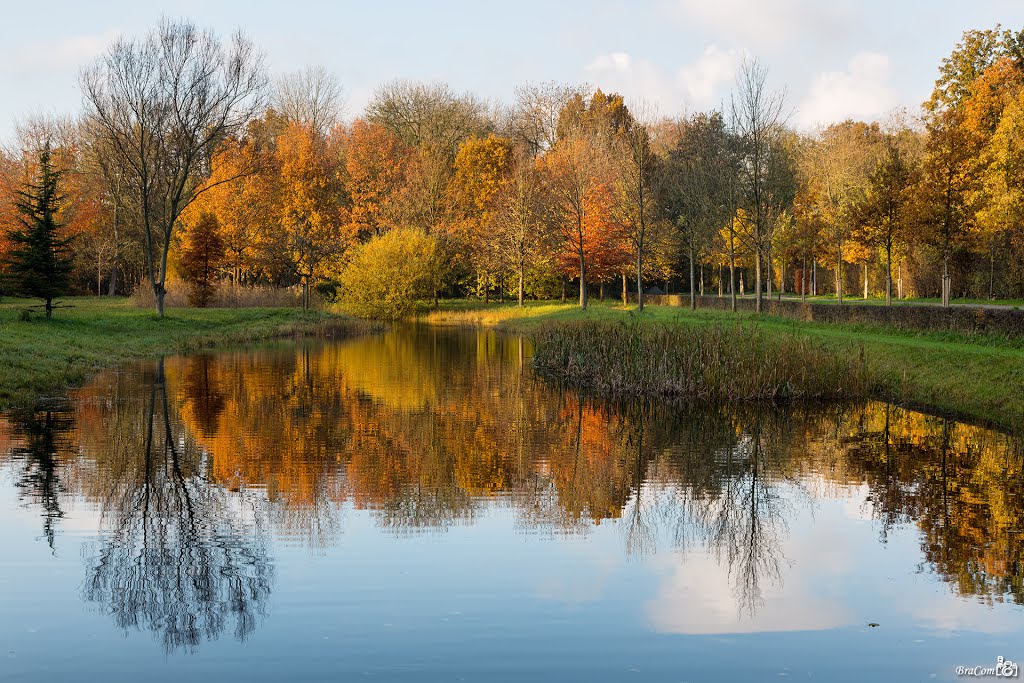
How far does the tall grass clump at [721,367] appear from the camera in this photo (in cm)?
2009

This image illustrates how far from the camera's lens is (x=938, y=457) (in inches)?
548

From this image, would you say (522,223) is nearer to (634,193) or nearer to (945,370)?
(634,193)

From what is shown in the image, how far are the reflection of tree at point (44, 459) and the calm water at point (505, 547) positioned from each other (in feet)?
0.22

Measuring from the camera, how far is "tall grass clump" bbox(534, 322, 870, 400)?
20.1 m

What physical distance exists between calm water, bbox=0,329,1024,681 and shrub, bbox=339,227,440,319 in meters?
36.3

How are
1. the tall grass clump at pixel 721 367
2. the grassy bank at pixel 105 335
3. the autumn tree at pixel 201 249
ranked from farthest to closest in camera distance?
the autumn tree at pixel 201 249
the grassy bank at pixel 105 335
the tall grass clump at pixel 721 367

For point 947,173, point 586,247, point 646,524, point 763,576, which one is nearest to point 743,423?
point 646,524

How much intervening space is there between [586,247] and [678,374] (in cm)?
3736

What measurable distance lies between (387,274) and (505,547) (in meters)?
45.7

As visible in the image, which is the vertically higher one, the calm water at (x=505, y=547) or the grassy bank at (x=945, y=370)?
the grassy bank at (x=945, y=370)

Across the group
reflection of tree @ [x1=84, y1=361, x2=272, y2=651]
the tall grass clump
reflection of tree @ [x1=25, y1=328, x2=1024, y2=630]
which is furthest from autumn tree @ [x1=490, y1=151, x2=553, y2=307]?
reflection of tree @ [x1=84, y1=361, x2=272, y2=651]

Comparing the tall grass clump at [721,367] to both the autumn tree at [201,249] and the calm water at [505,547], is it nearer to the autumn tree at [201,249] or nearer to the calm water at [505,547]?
the calm water at [505,547]

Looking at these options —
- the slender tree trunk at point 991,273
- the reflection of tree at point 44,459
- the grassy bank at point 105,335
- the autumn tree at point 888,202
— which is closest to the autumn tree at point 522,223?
the grassy bank at point 105,335

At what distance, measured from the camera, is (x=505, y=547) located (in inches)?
372
